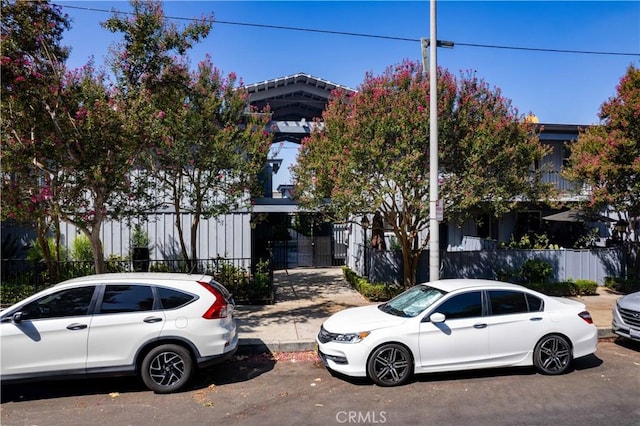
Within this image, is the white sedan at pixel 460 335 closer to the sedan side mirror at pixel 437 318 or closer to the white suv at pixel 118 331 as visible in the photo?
the sedan side mirror at pixel 437 318

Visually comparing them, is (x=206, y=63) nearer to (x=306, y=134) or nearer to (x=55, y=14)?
(x=55, y=14)

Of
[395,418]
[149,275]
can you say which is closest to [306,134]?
[149,275]

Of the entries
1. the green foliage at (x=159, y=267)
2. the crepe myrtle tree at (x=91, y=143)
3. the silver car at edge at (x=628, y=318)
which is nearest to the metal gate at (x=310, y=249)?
the green foliage at (x=159, y=267)

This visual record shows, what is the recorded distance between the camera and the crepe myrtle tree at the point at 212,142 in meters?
10.7

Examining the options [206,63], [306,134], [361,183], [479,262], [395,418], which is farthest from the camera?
[306,134]

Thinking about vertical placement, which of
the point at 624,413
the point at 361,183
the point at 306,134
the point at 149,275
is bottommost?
the point at 624,413

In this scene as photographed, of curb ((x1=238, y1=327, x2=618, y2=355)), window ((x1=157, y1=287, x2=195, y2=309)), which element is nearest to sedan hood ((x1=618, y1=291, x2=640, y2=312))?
curb ((x1=238, y1=327, x2=618, y2=355))

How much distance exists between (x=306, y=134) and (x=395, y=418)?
46.0ft

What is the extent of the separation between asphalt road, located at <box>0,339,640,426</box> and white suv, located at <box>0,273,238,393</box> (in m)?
0.37

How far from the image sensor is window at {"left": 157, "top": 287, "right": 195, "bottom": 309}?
6.14 meters

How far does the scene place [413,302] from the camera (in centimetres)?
704

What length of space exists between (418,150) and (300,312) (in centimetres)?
448

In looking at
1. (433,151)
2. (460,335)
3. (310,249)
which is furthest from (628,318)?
(310,249)

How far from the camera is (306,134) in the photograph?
59.2 feet
